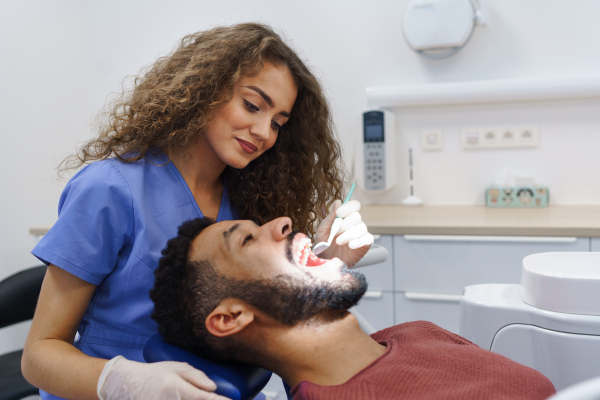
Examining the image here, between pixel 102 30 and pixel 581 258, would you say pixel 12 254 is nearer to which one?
pixel 102 30

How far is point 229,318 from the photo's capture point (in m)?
0.88

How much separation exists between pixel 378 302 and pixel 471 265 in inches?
15.0

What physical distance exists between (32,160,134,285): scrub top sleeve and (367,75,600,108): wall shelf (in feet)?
4.97

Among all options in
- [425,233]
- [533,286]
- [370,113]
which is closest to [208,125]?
[533,286]

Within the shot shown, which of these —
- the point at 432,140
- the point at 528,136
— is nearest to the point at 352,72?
the point at 432,140

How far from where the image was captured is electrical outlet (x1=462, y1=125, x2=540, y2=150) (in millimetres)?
2137

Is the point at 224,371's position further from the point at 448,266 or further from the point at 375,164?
the point at 375,164

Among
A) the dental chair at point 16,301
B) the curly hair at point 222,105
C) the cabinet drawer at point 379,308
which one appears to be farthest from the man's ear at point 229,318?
the cabinet drawer at point 379,308

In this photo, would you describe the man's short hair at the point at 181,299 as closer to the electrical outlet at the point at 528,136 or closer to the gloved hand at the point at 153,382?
the gloved hand at the point at 153,382

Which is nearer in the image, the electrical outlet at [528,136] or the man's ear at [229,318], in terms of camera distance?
the man's ear at [229,318]

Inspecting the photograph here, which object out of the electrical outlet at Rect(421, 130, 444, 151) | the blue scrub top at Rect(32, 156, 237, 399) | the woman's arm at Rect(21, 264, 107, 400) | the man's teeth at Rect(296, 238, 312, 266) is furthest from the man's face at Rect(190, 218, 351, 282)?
the electrical outlet at Rect(421, 130, 444, 151)

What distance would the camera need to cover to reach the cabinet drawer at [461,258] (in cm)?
165

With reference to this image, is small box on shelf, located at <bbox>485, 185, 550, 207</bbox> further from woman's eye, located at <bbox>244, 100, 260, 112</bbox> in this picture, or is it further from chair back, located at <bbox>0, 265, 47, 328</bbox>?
chair back, located at <bbox>0, 265, 47, 328</bbox>

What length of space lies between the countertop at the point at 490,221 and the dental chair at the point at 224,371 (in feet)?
3.24
